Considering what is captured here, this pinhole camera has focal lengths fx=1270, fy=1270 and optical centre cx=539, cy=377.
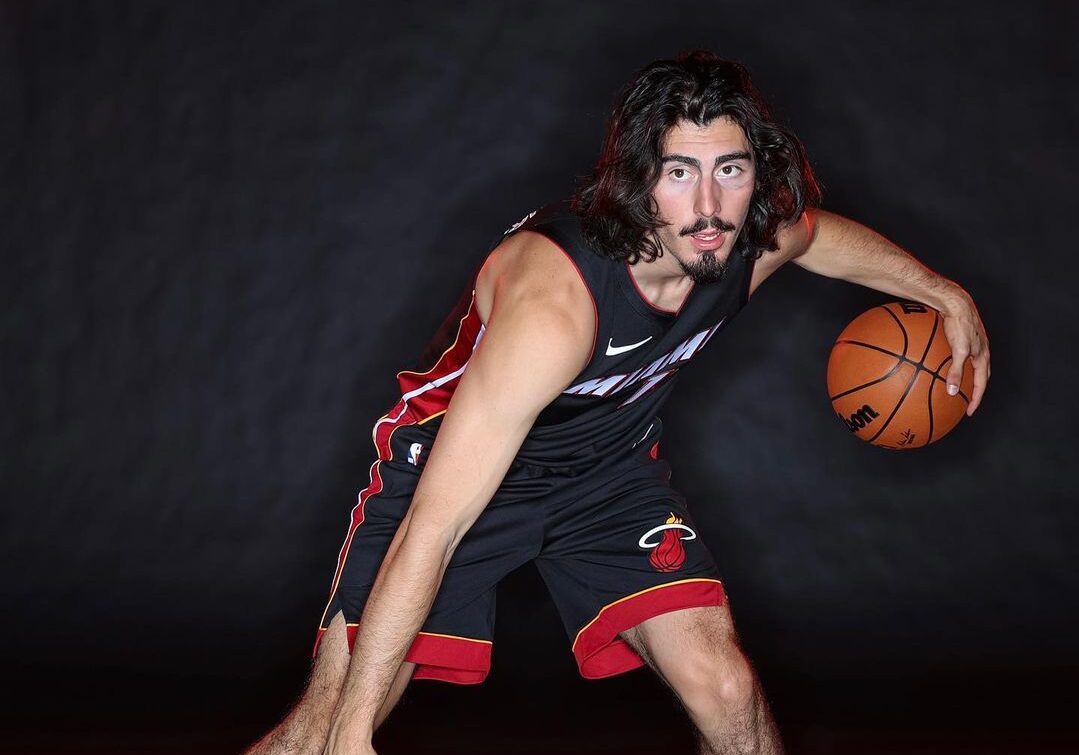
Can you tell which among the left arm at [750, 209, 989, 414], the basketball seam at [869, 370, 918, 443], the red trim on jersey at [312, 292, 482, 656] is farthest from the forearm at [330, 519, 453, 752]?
the basketball seam at [869, 370, 918, 443]

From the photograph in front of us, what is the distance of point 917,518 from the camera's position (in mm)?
4102

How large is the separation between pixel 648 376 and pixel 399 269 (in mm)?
1589

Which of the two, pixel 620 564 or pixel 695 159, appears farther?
pixel 620 564

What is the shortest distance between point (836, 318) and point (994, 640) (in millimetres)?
1104

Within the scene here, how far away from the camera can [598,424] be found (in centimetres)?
280

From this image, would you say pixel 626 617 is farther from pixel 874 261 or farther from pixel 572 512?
pixel 874 261

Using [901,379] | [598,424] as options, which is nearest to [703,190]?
[598,424]

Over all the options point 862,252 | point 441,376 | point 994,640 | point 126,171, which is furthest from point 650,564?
point 126,171

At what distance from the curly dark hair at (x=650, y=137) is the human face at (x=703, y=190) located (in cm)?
2

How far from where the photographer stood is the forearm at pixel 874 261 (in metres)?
2.99

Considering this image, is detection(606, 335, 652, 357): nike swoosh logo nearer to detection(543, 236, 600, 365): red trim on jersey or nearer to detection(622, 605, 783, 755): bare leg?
detection(543, 236, 600, 365): red trim on jersey

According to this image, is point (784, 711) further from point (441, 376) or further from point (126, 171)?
point (126, 171)

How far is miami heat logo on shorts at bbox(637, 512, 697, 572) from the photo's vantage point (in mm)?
2709

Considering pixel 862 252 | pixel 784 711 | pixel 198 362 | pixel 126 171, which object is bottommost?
pixel 784 711
